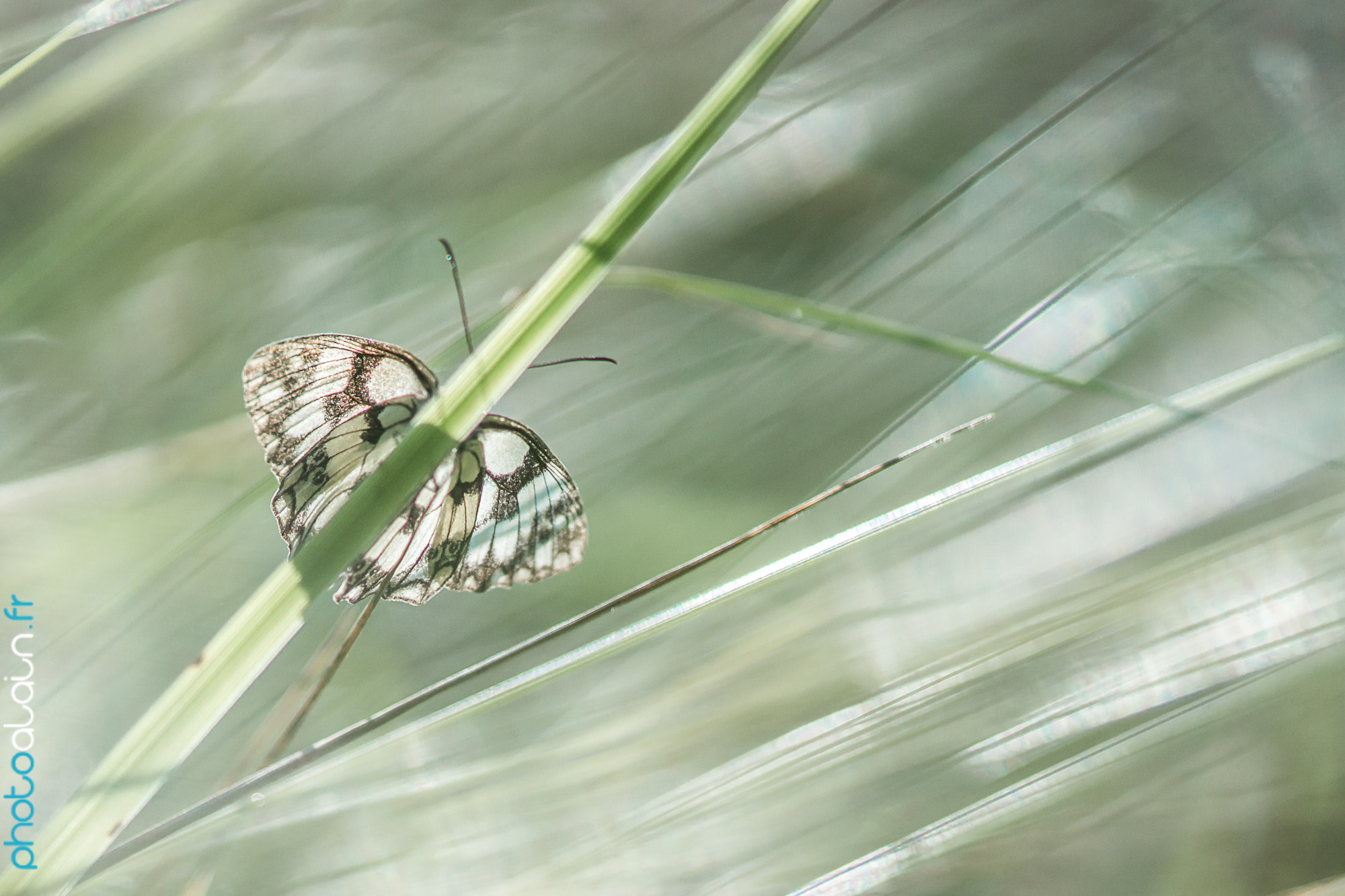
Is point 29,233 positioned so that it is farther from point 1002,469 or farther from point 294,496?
point 1002,469

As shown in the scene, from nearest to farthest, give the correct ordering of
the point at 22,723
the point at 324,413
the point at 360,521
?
the point at 360,521, the point at 324,413, the point at 22,723

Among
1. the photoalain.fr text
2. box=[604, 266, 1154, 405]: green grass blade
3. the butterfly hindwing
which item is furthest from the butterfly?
the photoalain.fr text

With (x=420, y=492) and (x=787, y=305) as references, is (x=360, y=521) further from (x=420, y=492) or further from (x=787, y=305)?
(x=787, y=305)

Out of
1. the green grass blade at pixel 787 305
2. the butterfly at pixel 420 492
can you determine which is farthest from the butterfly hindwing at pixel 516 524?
the green grass blade at pixel 787 305

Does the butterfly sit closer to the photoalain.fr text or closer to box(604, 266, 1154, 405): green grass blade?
box(604, 266, 1154, 405): green grass blade

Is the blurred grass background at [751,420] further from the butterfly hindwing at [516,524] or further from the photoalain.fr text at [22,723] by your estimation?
the butterfly hindwing at [516,524]

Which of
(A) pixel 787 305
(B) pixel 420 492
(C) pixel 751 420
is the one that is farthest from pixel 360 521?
(C) pixel 751 420
